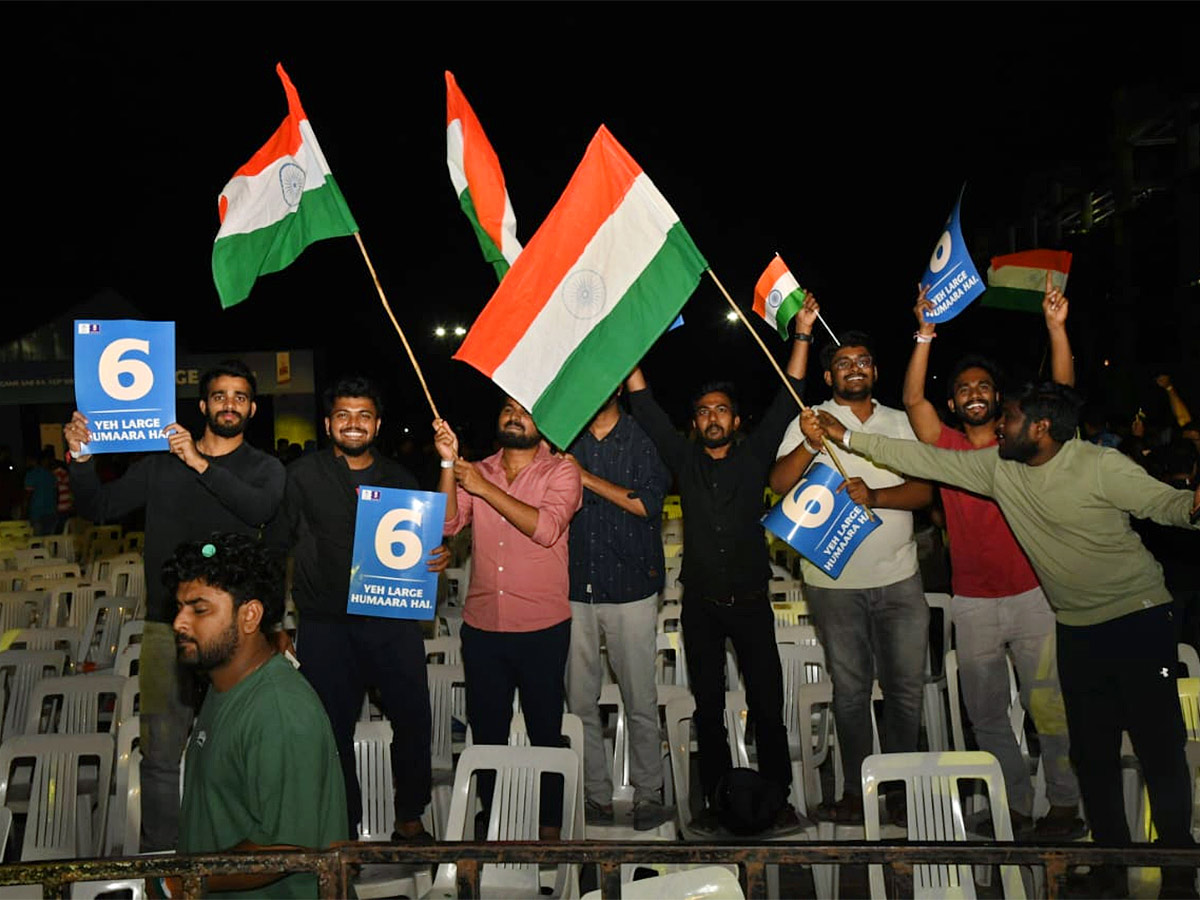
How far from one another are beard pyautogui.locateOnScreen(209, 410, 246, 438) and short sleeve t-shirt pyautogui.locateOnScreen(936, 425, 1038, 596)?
3.27 meters

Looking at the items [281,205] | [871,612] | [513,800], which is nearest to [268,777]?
[513,800]

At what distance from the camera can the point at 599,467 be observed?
5.81m

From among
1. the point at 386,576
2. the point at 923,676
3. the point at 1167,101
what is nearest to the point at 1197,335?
the point at 1167,101

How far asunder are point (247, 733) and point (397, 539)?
197 centimetres

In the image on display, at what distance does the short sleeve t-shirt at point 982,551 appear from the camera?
5.37m

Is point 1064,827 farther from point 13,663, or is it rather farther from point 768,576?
point 13,663

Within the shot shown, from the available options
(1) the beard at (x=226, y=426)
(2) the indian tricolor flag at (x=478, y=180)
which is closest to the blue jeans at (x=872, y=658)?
(2) the indian tricolor flag at (x=478, y=180)

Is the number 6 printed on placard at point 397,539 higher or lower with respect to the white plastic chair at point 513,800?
higher

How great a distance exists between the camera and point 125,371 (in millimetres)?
4609

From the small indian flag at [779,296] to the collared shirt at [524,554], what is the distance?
133cm

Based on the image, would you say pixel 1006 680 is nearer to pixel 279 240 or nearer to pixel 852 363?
pixel 852 363

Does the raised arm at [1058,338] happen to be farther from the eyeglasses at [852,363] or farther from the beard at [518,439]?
the beard at [518,439]

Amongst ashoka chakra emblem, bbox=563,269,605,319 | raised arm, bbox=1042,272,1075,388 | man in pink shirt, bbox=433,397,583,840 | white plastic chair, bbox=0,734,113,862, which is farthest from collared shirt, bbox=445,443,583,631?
raised arm, bbox=1042,272,1075,388

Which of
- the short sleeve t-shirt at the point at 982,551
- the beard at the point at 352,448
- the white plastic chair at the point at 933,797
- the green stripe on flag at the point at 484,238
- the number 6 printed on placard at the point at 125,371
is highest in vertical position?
the green stripe on flag at the point at 484,238
